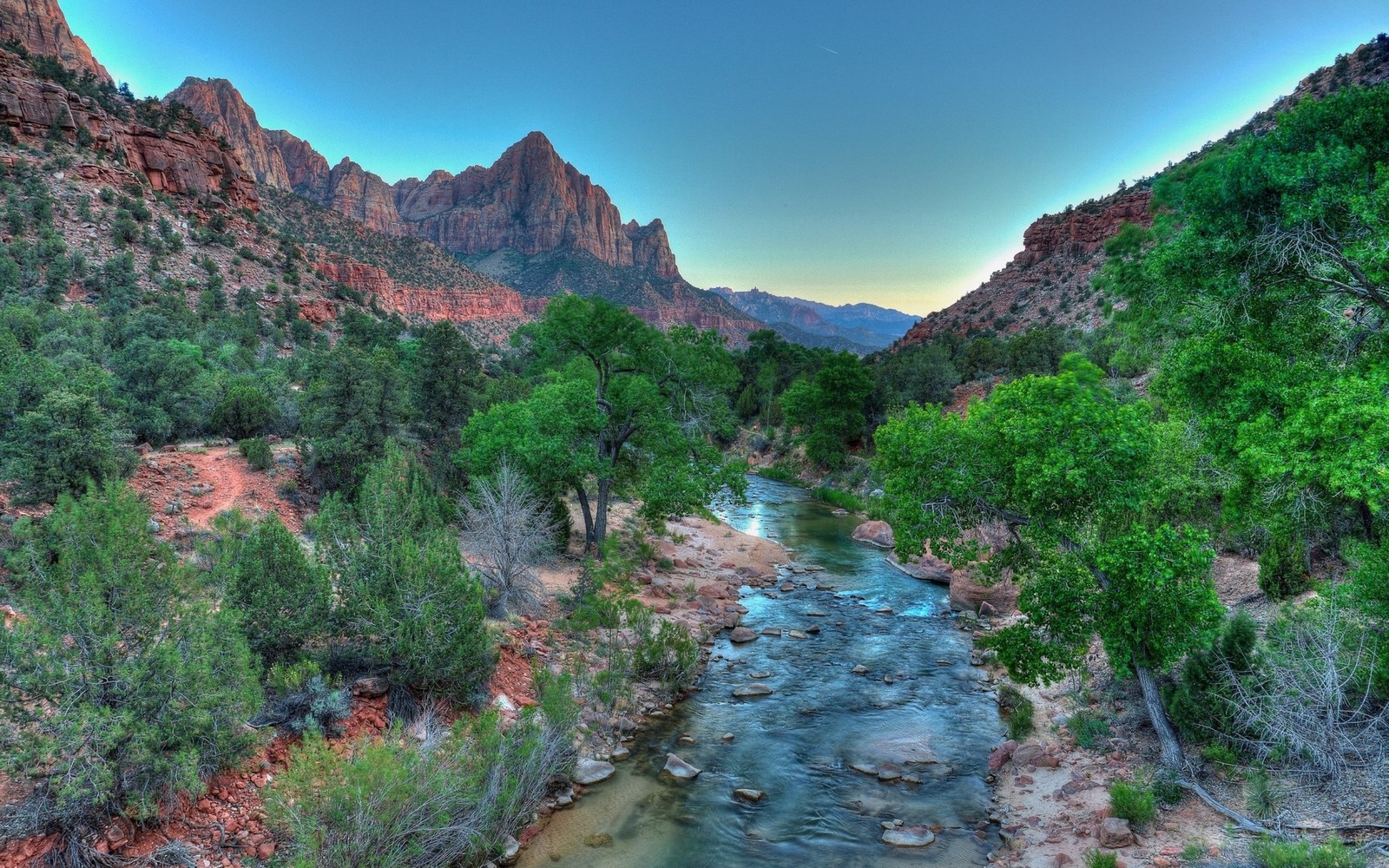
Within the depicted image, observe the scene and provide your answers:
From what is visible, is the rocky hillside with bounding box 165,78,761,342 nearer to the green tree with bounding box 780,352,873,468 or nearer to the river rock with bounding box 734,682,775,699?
the green tree with bounding box 780,352,873,468

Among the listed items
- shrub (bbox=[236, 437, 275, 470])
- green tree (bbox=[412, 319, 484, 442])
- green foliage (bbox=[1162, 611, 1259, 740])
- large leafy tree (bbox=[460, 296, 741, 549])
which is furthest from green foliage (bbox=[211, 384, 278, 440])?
green foliage (bbox=[1162, 611, 1259, 740])

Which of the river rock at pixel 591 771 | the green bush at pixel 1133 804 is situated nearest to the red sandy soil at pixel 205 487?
the river rock at pixel 591 771

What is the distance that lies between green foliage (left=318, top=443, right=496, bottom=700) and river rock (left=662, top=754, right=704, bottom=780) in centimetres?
334

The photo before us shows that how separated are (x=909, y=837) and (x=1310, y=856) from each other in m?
4.32

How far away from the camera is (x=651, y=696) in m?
12.3

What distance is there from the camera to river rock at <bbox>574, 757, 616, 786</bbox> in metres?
9.54

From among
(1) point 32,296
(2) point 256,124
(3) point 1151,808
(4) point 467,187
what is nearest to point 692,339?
(3) point 1151,808

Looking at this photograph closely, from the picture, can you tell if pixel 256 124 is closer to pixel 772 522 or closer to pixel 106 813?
pixel 772 522

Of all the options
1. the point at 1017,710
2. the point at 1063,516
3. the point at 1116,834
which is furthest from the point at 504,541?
the point at 1116,834

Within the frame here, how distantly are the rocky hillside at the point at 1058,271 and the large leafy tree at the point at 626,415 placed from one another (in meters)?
49.1

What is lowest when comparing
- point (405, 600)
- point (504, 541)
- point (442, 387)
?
point (504, 541)

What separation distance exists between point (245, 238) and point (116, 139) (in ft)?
30.4

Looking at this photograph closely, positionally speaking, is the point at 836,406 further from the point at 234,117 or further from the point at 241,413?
the point at 234,117

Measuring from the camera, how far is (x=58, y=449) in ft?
35.8
